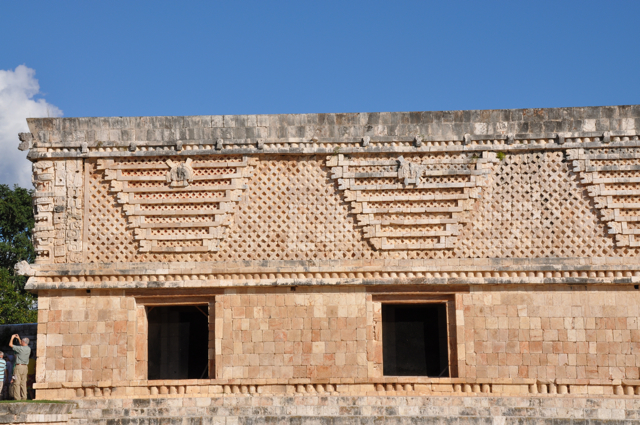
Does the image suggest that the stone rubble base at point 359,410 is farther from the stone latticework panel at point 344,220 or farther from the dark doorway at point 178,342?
the stone latticework panel at point 344,220

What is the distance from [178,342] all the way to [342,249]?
303 centimetres

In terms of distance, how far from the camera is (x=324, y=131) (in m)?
9.42

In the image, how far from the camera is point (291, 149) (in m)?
9.40

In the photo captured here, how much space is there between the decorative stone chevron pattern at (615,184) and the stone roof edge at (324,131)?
0.26 meters

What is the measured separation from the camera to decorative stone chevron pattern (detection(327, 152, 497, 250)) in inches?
362

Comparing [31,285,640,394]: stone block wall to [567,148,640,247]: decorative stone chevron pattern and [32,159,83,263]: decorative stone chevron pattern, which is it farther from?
[567,148,640,247]: decorative stone chevron pattern

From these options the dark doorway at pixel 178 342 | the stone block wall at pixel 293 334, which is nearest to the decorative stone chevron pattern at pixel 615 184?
the stone block wall at pixel 293 334

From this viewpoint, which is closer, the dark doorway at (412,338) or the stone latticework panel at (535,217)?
the stone latticework panel at (535,217)

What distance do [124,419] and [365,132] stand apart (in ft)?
15.7

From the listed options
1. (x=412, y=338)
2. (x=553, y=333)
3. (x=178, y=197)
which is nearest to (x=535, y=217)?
(x=553, y=333)

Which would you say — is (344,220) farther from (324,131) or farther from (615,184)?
(615,184)

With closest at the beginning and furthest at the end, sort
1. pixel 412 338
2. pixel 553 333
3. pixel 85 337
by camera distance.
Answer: pixel 553 333 < pixel 85 337 < pixel 412 338

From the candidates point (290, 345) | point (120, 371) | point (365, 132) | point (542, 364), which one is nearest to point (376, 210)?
point (365, 132)

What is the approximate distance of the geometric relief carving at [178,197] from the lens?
→ 30.5 feet
